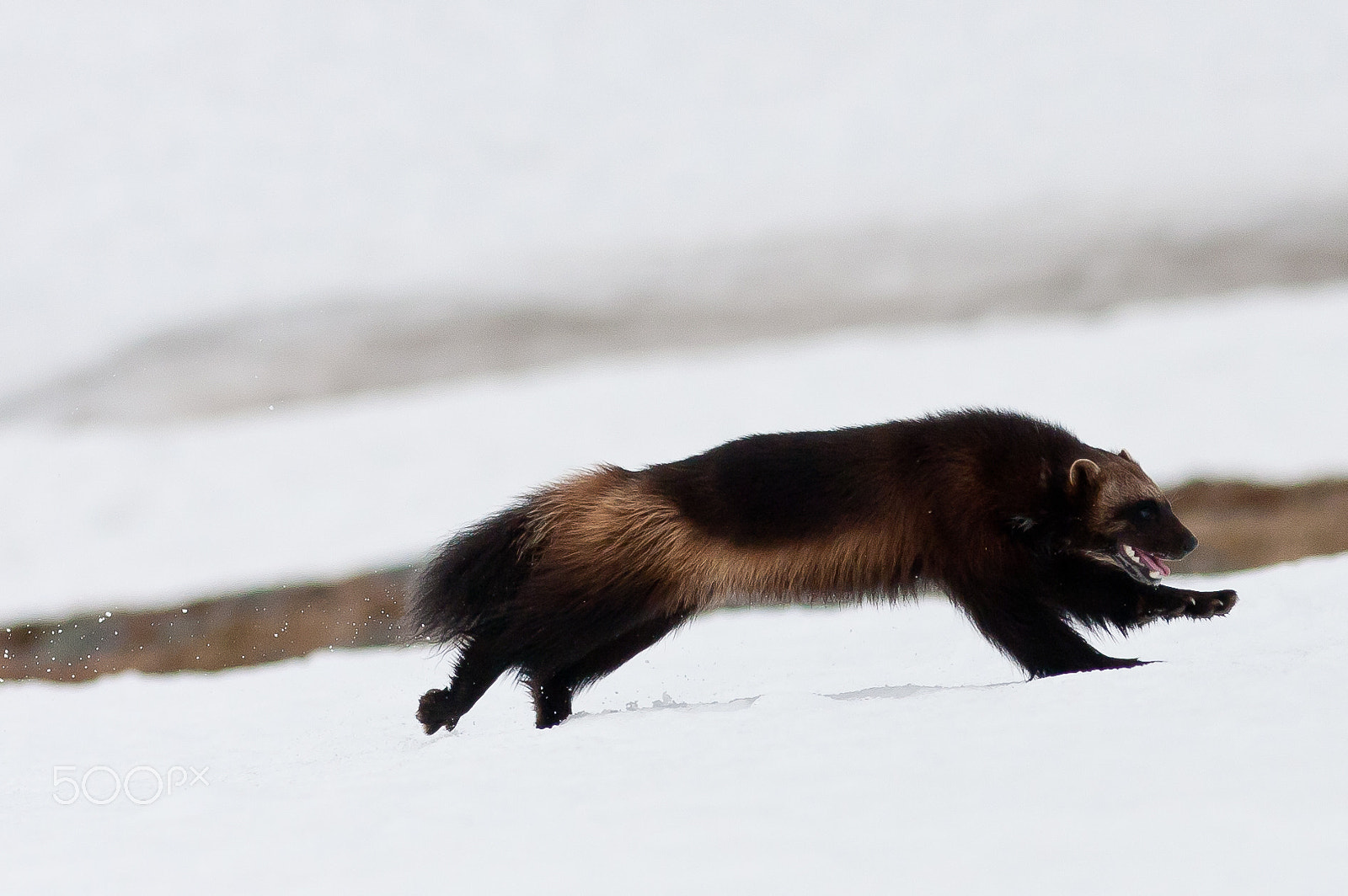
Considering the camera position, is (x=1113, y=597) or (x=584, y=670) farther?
(x=584, y=670)

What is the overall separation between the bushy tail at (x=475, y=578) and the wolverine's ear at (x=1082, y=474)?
153cm

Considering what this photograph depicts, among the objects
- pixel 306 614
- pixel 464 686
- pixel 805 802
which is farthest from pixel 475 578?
pixel 306 614

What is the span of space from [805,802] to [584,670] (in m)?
1.62

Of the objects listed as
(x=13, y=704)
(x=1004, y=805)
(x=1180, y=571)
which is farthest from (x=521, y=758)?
(x=1180, y=571)

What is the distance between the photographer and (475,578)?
3.92m

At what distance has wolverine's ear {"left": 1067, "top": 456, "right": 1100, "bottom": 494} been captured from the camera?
3822mm

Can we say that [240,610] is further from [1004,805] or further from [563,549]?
[1004,805]

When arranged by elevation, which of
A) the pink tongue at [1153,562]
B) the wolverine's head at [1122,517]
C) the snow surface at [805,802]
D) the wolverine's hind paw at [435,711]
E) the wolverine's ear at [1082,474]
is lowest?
the snow surface at [805,802]

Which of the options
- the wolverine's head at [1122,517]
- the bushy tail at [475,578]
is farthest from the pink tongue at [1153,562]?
the bushy tail at [475,578]

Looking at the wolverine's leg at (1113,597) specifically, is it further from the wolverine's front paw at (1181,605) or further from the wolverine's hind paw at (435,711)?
the wolverine's hind paw at (435,711)

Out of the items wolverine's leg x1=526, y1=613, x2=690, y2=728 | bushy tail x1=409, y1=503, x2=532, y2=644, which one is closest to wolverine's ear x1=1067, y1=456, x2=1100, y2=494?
wolverine's leg x1=526, y1=613, x2=690, y2=728
